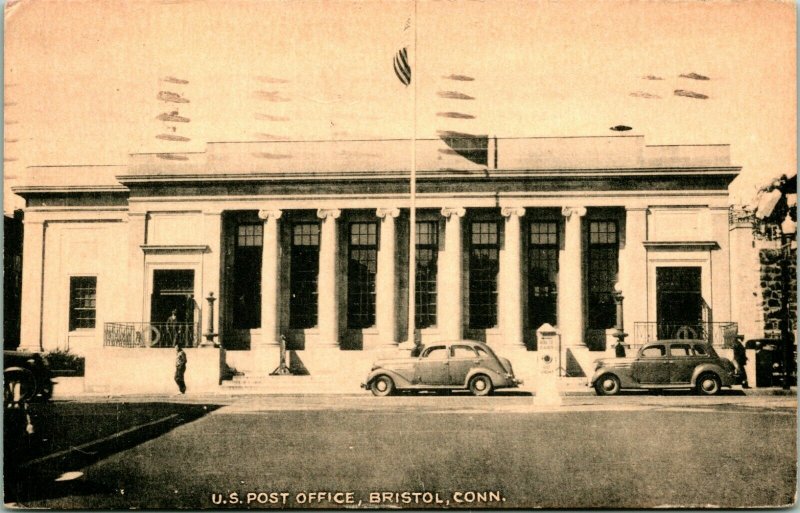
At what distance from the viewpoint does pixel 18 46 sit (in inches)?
459

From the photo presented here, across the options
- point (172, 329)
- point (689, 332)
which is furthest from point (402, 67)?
point (172, 329)

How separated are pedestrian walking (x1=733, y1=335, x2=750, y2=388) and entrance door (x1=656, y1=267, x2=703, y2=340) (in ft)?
4.09

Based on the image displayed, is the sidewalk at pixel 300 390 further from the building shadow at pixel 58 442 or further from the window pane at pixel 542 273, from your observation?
the window pane at pixel 542 273

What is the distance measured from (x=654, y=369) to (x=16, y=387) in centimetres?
1059

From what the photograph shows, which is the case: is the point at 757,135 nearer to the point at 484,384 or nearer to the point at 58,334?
the point at 484,384

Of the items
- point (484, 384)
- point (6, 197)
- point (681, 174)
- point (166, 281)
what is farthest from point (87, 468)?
point (681, 174)

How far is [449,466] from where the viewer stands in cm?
1117

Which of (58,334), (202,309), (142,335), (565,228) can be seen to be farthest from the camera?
(565,228)

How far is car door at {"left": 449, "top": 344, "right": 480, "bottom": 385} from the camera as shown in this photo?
16.0 meters

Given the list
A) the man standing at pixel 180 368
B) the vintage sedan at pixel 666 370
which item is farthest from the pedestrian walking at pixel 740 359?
the man standing at pixel 180 368

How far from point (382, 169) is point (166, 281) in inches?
184

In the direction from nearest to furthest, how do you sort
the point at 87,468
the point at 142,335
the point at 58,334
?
the point at 87,468 < the point at 58,334 < the point at 142,335

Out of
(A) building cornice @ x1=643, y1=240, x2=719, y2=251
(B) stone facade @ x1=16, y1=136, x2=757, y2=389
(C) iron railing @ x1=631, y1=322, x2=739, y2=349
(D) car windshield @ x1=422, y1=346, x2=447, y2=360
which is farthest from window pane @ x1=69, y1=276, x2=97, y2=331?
(A) building cornice @ x1=643, y1=240, x2=719, y2=251

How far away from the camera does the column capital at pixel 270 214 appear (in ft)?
65.8
